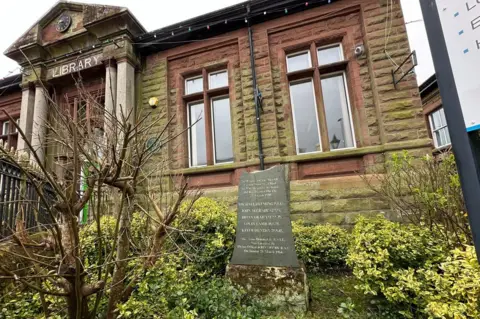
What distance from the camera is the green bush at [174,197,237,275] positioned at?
150 inches

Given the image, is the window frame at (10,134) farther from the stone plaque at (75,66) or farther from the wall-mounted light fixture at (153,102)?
the wall-mounted light fixture at (153,102)

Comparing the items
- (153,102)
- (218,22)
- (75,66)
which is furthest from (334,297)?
(75,66)

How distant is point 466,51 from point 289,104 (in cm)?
499

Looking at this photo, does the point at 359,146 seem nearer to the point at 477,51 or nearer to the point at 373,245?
the point at 373,245

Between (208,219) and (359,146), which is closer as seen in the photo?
(208,219)

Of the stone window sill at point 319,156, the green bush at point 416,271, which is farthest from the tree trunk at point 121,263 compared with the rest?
the stone window sill at point 319,156

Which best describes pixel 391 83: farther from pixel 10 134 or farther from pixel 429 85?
pixel 10 134

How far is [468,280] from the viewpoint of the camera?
2055 mm

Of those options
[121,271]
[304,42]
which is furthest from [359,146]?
[121,271]

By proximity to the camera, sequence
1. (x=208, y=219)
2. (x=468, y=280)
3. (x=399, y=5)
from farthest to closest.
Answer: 1. (x=399, y=5)
2. (x=208, y=219)
3. (x=468, y=280)

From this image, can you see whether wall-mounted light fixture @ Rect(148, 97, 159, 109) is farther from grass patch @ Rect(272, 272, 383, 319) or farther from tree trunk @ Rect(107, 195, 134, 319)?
grass patch @ Rect(272, 272, 383, 319)

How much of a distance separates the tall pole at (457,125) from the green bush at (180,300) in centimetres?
218

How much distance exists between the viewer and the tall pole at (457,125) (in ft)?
4.45

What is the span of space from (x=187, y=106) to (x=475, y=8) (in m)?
6.75
